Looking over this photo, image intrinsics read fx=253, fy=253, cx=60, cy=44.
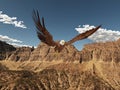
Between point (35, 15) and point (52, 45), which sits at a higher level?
point (35, 15)

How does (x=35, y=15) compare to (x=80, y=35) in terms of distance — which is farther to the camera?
(x=80, y=35)

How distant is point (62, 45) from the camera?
36.2 feet

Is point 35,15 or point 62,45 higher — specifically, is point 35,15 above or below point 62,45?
above

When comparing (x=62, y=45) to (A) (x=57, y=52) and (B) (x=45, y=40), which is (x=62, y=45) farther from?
(B) (x=45, y=40)

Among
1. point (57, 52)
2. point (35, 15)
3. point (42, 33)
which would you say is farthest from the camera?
point (57, 52)

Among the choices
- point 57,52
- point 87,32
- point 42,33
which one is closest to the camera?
point 42,33

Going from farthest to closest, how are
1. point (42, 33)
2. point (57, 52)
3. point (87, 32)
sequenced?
point (57, 52) → point (87, 32) → point (42, 33)

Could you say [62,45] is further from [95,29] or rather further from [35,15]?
[35,15]

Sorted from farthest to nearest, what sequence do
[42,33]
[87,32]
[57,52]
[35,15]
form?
[57,52]
[87,32]
[42,33]
[35,15]

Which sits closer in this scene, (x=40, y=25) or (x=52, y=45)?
(x=40, y=25)

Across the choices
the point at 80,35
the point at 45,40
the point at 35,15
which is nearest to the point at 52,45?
the point at 45,40

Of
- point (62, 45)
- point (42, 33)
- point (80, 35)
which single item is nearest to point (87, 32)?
point (80, 35)

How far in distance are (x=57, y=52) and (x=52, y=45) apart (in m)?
0.85

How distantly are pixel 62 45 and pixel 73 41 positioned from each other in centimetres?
55
